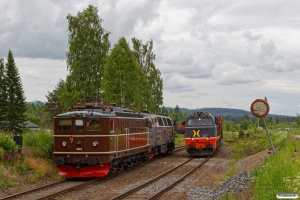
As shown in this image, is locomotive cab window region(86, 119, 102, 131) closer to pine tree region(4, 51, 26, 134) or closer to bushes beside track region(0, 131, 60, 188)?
bushes beside track region(0, 131, 60, 188)

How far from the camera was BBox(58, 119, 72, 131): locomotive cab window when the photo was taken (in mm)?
17781

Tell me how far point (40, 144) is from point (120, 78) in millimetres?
19019

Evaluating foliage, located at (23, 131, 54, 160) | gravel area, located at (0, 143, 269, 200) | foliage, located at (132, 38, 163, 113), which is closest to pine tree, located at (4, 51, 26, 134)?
foliage, located at (132, 38, 163, 113)

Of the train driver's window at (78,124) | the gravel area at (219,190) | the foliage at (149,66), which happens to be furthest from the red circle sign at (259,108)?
the foliage at (149,66)

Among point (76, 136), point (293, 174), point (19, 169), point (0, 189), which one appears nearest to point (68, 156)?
point (76, 136)

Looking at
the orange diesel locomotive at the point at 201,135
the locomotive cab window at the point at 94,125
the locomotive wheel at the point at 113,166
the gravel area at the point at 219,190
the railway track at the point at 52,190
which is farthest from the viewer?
the orange diesel locomotive at the point at 201,135

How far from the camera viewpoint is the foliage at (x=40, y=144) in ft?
63.6

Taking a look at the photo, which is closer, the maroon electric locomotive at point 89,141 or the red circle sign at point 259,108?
the red circle sign at point 259,108

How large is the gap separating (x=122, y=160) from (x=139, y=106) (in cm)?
2165

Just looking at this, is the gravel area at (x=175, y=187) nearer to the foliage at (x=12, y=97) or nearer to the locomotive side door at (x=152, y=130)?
the locomotive side door at (x=152, y=130)

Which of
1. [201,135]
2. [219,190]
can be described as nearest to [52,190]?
[219,190]

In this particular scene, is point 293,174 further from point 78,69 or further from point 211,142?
point 78,69

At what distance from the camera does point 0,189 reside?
14414 mm

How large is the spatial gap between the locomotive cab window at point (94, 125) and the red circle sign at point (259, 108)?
23.4ft
